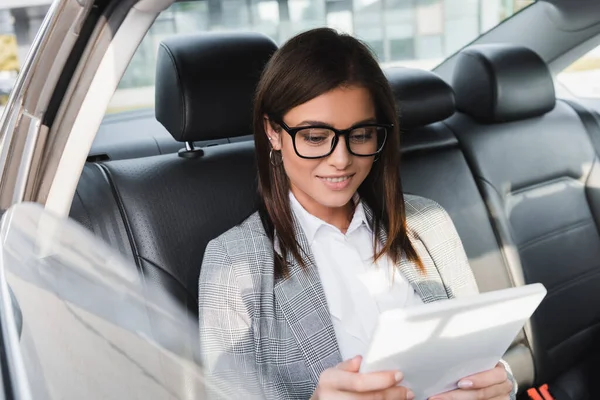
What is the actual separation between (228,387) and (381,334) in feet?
0.82

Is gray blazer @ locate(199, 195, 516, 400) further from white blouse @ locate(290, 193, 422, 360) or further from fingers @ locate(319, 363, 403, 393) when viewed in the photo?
fingers @ locate(319, 363, 403, 393)

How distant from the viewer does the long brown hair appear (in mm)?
1336

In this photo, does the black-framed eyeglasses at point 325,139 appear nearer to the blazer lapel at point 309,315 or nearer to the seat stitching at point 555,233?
the blazer lapel at point 309,315

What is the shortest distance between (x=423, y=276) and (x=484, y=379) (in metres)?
0.34

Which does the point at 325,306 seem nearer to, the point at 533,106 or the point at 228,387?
the point at 228,387

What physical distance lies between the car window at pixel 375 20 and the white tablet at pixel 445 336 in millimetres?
1117

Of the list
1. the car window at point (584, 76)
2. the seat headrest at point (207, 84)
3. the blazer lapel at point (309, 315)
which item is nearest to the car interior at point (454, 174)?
the seat headrest at point (207, 84)

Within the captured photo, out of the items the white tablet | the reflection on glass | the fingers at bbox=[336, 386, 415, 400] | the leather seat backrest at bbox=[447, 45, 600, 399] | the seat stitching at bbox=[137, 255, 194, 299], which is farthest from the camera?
the leather seat backrest at bbox=[447, 45, 600, 399]

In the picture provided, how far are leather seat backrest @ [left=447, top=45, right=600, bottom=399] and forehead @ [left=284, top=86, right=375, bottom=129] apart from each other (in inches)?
34.1

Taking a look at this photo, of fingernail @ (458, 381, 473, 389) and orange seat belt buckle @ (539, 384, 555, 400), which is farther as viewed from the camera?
orange seat belt buckle @ (539, 384, 555, 400)

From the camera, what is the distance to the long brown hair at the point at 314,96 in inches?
52.6

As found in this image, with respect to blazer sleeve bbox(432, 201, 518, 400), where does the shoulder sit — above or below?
above

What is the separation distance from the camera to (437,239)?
1563mm

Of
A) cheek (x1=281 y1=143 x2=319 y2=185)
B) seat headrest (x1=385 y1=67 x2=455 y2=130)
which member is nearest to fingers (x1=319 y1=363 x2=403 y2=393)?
cheek (x1=281 y1=143 x2=319 y2=185)
